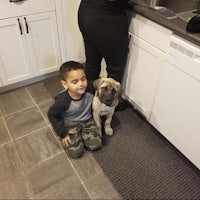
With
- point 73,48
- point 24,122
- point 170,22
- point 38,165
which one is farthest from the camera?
point 73,48

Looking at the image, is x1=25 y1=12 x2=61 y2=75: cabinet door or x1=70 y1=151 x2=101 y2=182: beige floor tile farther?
x1=25 y1=12 x2=61 y2=75: cabinet door

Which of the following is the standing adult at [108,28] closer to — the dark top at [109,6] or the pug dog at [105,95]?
the dark top at [109,6]

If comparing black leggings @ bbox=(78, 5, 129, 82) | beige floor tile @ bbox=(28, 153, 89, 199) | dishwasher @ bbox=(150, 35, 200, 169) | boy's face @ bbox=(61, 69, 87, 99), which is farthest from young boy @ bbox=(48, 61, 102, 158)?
dishwasher @ bbox=(150, 35, 200, 169)

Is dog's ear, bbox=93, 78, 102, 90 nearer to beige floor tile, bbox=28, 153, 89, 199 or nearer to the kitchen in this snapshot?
the kitchen

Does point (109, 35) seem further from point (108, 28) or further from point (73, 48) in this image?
point (73, 48)

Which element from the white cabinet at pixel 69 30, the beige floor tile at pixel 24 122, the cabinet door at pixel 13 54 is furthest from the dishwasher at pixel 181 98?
the cabinet door at pixel 13 54

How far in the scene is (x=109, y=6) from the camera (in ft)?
4.45

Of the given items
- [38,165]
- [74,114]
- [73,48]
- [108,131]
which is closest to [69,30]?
[73,48]

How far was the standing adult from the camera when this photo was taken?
1383 millimetres

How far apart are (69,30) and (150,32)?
93 cm

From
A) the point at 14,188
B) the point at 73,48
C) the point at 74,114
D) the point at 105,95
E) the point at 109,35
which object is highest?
the point at 109,35

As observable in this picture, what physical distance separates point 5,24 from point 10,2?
168 millimetres

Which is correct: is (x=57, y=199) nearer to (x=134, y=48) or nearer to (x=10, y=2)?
(x=134, y=48)

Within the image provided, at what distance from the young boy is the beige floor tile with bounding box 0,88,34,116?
0.55 m
